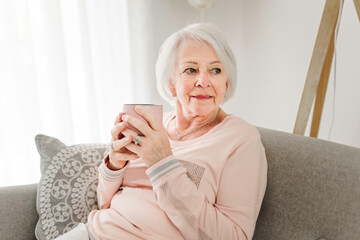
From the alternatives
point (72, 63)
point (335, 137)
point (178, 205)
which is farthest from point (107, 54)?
point (335, 137)

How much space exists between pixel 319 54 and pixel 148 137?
888mm

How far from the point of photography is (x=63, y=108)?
1772 millimetres

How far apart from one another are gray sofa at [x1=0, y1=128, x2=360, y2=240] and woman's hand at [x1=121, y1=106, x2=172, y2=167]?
0.43 m

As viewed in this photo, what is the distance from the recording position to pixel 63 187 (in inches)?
44.1

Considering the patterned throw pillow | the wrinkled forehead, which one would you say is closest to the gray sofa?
the patterned throw pillow

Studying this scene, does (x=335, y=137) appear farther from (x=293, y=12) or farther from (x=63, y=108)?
(x=63, y=108)

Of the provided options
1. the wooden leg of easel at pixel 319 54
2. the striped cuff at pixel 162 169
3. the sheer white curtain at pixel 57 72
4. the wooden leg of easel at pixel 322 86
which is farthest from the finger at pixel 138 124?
the sheer white curtain at pixel 57 72

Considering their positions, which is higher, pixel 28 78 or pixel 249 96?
pixel 28 78

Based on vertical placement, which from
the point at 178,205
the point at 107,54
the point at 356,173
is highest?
the point at 107,54

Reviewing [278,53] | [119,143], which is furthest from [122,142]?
[278,53]

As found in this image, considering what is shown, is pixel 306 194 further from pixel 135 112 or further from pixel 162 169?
pixel 135 112

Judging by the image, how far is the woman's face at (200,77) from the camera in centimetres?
104

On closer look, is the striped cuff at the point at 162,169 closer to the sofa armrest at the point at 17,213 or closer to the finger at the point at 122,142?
the finger at the point at 122,142

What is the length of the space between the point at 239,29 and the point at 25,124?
1746 mm
